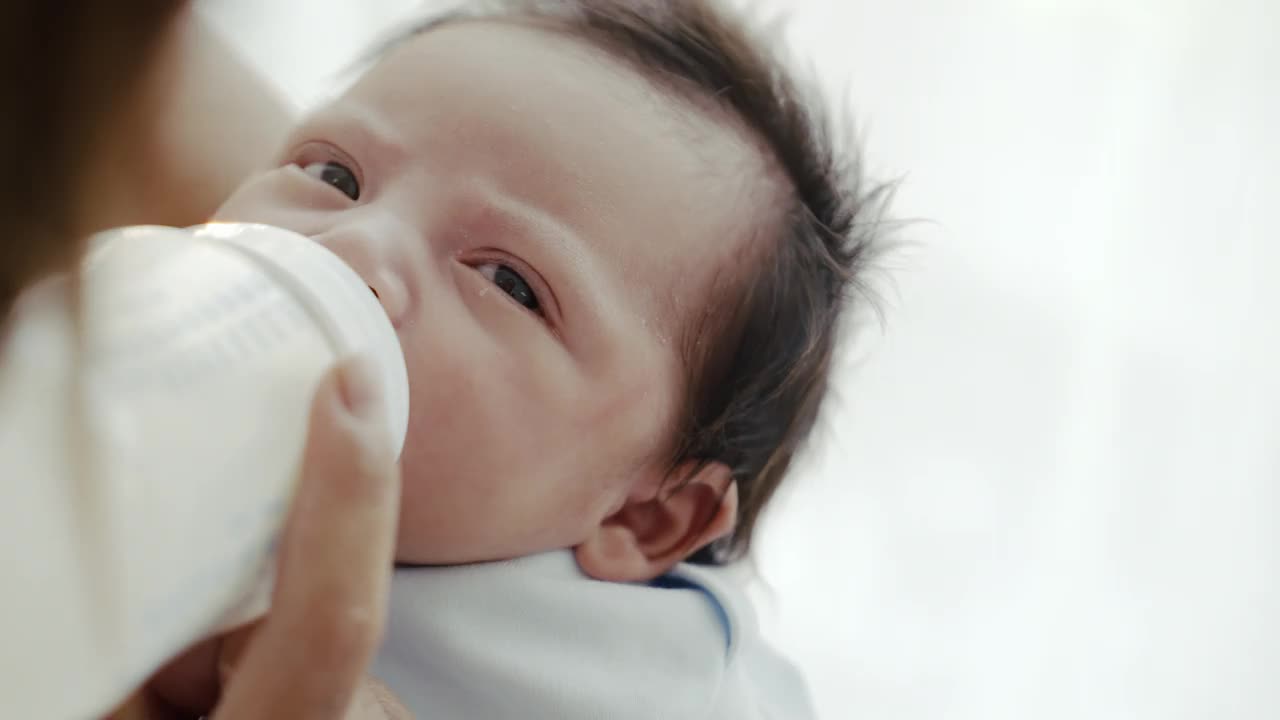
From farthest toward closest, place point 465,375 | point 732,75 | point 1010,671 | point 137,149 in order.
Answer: point 1010,671, point 732,75, point 465,375, point 137,149

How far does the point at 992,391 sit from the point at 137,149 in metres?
0.96

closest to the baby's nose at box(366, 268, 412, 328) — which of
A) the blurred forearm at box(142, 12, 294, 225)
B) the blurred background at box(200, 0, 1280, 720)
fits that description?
the blurred forearm at box(142, 12, 294, 225)

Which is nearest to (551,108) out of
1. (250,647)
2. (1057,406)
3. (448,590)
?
(448,590)

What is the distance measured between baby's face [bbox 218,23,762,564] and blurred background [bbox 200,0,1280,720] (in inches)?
14.4

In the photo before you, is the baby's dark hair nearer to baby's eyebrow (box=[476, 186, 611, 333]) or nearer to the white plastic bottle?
baby's eyebrow (box=[476, 186, 611, 333])

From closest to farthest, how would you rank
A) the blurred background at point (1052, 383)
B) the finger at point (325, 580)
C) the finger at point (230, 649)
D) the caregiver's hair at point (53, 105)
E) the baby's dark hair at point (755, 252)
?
the caregiver's hair at point (53, 105) < the finger at point (325, 580) < the finger at point (230, 649) < the baby's dark hair at point (755, 252) < the blurred background at point (1052, 383)

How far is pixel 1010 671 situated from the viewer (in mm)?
1098

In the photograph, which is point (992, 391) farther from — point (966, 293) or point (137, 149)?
point (137, 149)

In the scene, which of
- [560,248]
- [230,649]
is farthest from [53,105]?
[560,248]

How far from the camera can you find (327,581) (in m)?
0.39

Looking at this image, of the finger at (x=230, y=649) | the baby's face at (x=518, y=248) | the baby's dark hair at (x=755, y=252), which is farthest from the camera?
the baby's dark hair at (x=755, y=252)

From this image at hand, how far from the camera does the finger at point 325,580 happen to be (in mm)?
390

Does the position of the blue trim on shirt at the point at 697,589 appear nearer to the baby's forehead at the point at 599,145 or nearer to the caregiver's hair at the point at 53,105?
the baby's forehead at the point at 599,145

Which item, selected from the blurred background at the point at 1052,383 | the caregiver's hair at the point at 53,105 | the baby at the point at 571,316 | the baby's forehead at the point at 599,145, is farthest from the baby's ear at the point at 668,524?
the caregiver's hair at the point at 53,105
